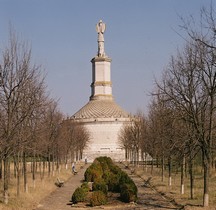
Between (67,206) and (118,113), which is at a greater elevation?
(118,113)

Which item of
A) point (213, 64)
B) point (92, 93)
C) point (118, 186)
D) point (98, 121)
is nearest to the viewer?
point (213, 64)

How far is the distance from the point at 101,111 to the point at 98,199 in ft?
262

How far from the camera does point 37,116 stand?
79.2ft

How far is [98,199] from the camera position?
767 inches

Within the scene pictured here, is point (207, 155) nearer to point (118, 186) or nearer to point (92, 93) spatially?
point (118, 186)

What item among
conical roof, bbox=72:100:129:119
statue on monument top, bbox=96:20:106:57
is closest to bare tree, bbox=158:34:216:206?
conical roof, bbox=72:100:129:119

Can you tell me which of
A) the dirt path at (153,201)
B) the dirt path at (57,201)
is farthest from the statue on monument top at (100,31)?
the dirt path at (153,201)

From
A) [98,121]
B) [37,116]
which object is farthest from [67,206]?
[98,121]

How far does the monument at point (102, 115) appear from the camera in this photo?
95875 mm

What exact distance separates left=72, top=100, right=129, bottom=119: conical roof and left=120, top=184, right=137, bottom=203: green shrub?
251 ft

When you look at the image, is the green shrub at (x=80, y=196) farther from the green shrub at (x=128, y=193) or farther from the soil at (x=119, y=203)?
the green shrub at (x=128, y=193)

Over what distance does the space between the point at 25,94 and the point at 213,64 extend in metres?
7.86

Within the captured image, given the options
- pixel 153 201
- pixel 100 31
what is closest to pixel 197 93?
pixel 153 201

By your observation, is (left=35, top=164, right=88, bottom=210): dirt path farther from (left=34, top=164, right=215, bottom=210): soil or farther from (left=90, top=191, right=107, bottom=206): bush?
(left=90, top=191, right=107, bottom=206): bush
